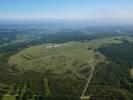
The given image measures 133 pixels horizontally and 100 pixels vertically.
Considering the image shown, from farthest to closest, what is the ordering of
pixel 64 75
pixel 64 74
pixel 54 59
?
pixel 54 59 → pixel 64 74 → pixel 64 75

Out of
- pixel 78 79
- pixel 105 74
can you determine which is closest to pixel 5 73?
pixel 78 79

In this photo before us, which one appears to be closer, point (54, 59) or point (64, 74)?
point (64, 74)

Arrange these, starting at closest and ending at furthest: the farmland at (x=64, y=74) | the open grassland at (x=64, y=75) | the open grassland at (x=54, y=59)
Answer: the farmland at (x=64, y=74) < the open grassland at (x=64, y=75) < the open grassland at (x=54, y=59)

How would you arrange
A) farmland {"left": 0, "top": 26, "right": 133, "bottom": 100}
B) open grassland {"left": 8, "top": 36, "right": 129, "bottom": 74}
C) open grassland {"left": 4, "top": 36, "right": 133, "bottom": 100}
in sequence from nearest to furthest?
1. farmland {"left": 0, "top": 26, "right": 133, "bottom": 100}
2. open grassland {"left": 4, "top": 36, "right": 133, "bottom": 100}
3. open grassland {"left": 8, "top": 36, "right": 129, "bottom": 74}

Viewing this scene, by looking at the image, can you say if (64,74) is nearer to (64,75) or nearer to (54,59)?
(64,75)

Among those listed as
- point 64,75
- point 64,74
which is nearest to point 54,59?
point 64,74

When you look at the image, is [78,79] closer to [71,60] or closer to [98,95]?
[98,95]

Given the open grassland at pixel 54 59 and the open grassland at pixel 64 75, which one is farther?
the open grassland at pixel 54 59

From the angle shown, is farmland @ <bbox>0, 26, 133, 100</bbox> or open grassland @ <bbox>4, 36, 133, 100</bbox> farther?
Result: open grassland @ <bbox>4, 36, 133, 100</bbox>

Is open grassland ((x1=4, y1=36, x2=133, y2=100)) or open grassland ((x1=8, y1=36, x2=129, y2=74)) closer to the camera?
open grassland ((x1=4, y1=36, x2=133, y2=100))

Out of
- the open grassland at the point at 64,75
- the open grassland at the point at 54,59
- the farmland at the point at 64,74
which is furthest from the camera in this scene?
the open grassland at the point at 54,59

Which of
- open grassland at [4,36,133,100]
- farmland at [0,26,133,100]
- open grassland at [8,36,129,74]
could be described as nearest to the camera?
farmland at [0,26,133,100]
